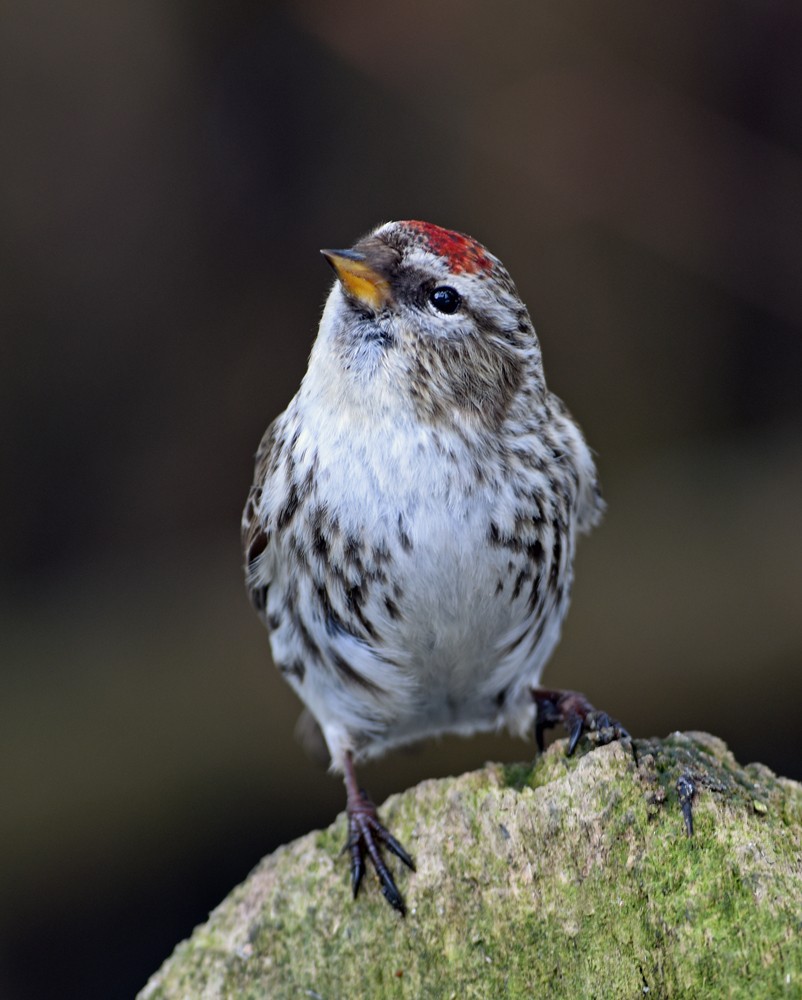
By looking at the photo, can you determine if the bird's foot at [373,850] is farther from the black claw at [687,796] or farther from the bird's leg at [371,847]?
the black claw at [687,796]

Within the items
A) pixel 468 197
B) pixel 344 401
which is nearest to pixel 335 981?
pixel 344 401

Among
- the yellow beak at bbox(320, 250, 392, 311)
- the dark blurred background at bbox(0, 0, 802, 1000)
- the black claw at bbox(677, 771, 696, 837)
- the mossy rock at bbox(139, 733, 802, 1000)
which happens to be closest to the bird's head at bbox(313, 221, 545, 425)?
the yellow beak at bbox(320, 250, 392, 311)

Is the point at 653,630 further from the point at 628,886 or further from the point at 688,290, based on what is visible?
the point at 628,886

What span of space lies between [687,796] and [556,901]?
0.30 metres

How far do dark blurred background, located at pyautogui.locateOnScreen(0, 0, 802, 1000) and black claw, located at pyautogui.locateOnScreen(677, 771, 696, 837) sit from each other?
336cm

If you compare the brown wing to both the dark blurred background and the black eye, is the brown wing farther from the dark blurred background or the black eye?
the dark blurred background

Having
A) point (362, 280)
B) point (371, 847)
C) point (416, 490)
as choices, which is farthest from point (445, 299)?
point (371, 847)

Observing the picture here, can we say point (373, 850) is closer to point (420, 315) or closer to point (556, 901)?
point (556, 901)

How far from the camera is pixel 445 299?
317 cm

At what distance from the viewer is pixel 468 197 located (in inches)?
235

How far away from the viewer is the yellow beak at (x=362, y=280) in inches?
121

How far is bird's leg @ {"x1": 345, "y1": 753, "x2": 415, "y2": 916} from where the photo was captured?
8.98 ft

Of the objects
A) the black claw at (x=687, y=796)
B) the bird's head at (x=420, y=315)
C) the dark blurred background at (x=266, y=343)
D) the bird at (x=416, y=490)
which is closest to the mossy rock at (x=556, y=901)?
the black claw at (x=687, y=796)

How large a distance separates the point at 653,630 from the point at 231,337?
2.24 m
